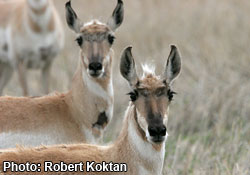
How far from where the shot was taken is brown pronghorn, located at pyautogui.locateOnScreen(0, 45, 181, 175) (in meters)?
4.73

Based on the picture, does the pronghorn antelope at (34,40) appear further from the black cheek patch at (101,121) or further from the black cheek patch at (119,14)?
the black cheek patch at (101,121)

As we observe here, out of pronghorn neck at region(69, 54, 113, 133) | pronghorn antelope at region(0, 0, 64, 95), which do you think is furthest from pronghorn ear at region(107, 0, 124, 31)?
pronghorn antelope at region(0, 0, 64, 95)

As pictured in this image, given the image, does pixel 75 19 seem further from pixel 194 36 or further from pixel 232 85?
pixel 194 36

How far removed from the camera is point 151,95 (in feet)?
15.9

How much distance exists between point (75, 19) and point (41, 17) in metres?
3.28

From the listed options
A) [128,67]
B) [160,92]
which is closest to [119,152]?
[160,92]

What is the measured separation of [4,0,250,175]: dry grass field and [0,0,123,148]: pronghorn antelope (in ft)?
3.59

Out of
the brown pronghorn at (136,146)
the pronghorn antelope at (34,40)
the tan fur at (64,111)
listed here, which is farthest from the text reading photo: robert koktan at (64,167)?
the pronghorn antelope at (34,40)

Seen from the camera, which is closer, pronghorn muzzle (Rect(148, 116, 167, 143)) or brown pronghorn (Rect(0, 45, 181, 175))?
pronghorn muzzle (Rect(148, 116, 167, 143))

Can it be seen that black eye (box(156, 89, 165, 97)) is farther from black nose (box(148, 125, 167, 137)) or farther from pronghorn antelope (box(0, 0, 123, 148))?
pronghorn antelope (box(0, 0, 123, 148))

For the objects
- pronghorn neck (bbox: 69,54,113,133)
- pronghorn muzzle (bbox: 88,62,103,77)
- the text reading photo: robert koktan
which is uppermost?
pronghorn muzzle (bbox: 88,62,103,77)

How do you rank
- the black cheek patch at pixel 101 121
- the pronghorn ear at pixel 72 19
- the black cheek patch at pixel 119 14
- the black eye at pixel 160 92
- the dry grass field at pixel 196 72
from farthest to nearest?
1. the dry grass field at pixel 196 72
2. the black cheek patch at pixel 119 14
3. the pronghorn ear at pixel 72 19
4. the black cheek patch at pixel 101 121
5. the black eye at pixel 160 92

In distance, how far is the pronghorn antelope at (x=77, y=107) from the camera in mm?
6309

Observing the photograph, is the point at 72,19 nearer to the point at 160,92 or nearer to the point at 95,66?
the point at 95,66
